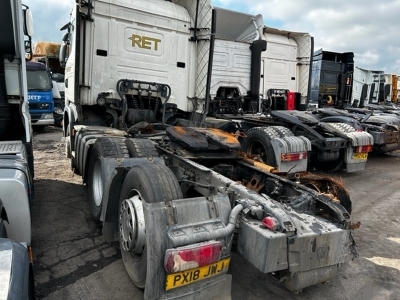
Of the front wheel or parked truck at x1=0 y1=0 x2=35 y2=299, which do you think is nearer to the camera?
parked truck at x1=0 y1=0 x2=35 y2=299

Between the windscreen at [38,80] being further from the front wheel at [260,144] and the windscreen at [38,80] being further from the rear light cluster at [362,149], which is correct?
the rear light cluster at [362,149]

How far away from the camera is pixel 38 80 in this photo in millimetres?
11555

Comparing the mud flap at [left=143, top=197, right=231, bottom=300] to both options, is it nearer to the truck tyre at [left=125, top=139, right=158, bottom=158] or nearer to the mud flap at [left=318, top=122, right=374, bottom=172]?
the truck tyre at [left=125, top=139, right=158, bottom=158]

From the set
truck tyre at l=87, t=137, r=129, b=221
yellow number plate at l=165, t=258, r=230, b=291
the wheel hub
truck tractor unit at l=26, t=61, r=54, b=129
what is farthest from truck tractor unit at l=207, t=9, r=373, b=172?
truck tractor unit at l=26, t=61, r=54, b=129

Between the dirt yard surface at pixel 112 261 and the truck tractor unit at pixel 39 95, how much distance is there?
669 centimetres

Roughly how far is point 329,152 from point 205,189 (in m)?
3.73

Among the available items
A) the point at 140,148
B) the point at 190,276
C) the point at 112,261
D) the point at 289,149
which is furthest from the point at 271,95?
the point at 190,276

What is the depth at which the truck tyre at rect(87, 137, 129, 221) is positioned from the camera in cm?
350

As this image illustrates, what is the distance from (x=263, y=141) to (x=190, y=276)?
353cm

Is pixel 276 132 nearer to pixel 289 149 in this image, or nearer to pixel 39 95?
pixel 289 149

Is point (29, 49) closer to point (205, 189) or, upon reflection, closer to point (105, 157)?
point (105, 157)

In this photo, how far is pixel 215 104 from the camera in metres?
7.76

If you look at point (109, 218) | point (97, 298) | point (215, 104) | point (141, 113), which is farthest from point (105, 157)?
point (215, 104)

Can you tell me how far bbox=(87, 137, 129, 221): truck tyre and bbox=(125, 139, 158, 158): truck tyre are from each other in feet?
0.22
